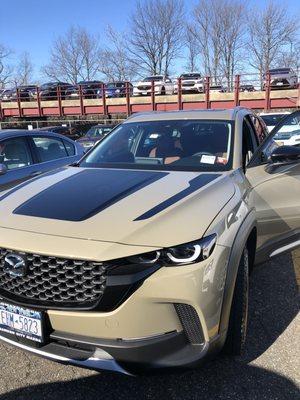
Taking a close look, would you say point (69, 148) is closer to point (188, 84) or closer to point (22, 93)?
point (188, 84)

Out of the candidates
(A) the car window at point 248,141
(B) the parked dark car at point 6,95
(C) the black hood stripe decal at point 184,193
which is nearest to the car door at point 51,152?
(A) the car window at point 248,141

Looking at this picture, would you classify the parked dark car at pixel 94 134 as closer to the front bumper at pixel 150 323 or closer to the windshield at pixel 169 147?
the windshield at pixel 169 147

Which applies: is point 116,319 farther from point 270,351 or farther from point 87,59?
point 87,59

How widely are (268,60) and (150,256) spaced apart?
5657 centimetres

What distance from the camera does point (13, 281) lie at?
8.43 ft

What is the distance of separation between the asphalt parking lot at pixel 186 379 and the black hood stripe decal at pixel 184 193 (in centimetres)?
93

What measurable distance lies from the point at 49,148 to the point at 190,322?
16.4 feet

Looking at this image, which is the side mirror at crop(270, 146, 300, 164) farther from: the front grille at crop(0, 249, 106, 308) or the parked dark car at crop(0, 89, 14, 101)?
the parked dark car at crop(0, 89, 14, 101)

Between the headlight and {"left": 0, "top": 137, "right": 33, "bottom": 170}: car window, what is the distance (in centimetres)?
415

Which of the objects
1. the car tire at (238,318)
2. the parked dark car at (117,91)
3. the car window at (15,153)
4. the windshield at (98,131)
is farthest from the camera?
the parked dark car at (117,91)

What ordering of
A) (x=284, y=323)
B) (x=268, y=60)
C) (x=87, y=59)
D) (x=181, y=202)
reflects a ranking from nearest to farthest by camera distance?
(x=181, y=202), (x=284, y=323), (x=268, y=60), (x=87, y=59)

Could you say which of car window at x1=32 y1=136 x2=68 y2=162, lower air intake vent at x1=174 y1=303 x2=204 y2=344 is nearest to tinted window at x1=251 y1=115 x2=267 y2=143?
lower air intake vent at x1=174 y1=303 x2=204 y2=344

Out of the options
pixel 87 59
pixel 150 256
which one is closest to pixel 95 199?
pixel 150 256

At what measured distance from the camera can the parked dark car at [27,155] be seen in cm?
588
